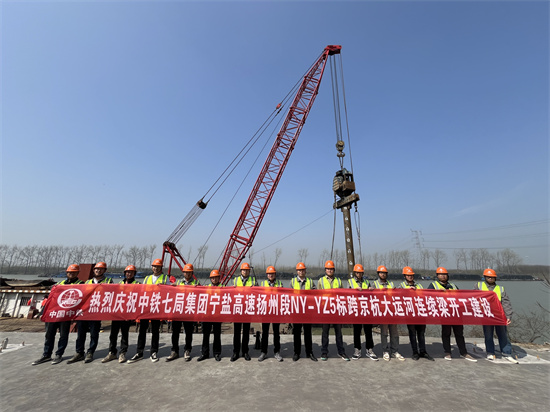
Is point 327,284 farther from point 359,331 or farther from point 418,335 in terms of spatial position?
point 418,335

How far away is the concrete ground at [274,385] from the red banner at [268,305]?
81cm

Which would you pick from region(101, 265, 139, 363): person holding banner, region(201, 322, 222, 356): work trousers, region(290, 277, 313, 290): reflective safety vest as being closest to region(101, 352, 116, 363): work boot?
region(101, 265, 139, 363): person holding banner

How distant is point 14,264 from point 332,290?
151433 mm

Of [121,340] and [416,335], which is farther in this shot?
[416,335]

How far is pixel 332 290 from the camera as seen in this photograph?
17.9 feet

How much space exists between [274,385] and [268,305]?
1519mm

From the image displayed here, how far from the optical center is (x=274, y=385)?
13.2 feet

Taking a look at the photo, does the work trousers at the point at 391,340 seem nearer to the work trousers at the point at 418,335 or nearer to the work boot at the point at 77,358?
the work trousers at the point at 418,335

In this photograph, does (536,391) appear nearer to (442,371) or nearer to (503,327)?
(442,371)

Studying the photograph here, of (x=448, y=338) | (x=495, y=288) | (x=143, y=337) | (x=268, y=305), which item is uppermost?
(x=495, y=288)

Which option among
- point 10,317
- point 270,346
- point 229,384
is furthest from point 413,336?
point 10,317

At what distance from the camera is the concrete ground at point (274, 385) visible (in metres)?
3.52

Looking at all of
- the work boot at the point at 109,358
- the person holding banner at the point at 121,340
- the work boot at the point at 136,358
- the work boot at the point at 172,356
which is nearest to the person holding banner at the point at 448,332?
the work boot at the point at 172,356

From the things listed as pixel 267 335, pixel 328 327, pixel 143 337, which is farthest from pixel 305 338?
pixel 143 337
